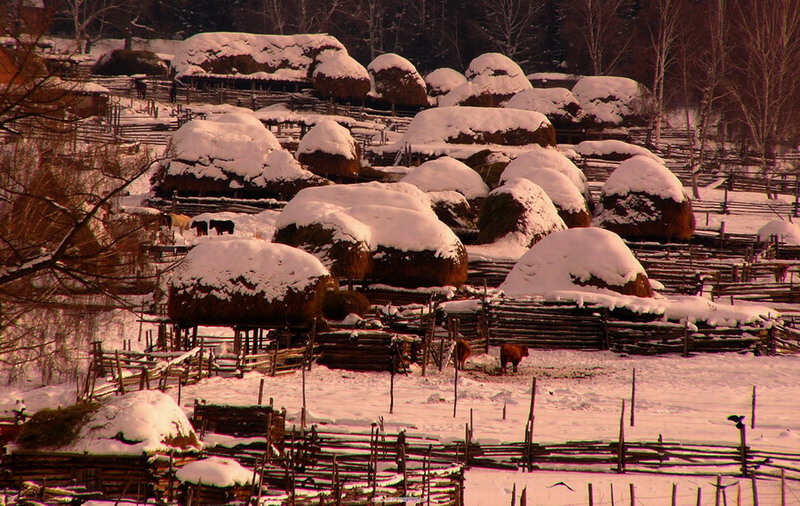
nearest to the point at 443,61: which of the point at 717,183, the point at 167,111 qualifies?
the point at 167,111

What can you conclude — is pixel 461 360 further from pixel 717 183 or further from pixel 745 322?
pixel 717 183

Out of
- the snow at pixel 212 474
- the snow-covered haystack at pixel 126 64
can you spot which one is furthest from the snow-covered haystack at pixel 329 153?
the snow at pixel 212 474

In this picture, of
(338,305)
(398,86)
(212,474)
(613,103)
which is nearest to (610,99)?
(613,103)

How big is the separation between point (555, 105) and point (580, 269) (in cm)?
2802

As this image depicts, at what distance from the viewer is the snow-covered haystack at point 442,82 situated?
56.5 meters

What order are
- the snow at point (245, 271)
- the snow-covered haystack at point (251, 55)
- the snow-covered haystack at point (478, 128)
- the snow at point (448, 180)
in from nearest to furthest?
the snow at point (245, 271)
the snow at point (448, 180)
the snow-covered haystack at point (478, 128)
the snow-covered haystack at point (251, 55)

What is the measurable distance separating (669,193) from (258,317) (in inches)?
640

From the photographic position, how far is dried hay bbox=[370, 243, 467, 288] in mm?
21469

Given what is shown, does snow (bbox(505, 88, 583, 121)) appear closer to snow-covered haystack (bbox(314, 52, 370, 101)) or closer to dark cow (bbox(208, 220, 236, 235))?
snow-covered haystack (bbox(314, 52, 370, 101))

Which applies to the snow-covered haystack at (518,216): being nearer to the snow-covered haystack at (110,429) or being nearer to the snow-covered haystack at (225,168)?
the snow-covered haystack at (225,168)

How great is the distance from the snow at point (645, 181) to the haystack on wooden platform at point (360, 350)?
1460 centimetres

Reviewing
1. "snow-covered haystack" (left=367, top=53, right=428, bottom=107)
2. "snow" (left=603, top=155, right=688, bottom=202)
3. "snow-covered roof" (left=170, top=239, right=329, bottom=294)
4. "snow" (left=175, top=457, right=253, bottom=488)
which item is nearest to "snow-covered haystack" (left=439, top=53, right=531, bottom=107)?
"snow-covered haystack" (left=367, top=53, right=428, bottom=107)

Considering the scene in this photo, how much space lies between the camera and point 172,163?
33062 millimetres

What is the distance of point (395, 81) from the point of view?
52000 millimetres
